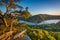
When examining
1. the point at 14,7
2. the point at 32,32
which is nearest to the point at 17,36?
the point at 14,7

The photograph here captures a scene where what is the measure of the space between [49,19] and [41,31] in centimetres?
40

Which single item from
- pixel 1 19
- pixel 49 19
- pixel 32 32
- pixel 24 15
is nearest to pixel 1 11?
pixel 1 19

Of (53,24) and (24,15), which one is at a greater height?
(24,15)

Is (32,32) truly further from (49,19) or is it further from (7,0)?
(7,0)

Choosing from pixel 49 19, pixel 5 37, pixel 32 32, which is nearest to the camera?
pixel 5 37

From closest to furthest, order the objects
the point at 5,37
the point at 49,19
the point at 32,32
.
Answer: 1. the point at 5,37
2. the point at 32,32
3. the point at 49,19

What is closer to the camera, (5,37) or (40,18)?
(5,37)

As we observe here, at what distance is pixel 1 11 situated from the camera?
4148 mm

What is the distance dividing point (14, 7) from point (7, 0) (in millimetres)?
227

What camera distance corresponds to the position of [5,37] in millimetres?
4004

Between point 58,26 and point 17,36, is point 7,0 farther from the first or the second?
point 58,26

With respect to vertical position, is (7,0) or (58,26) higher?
(7,0)

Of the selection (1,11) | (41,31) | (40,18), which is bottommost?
(41,31)

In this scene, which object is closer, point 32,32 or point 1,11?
point 1,11
